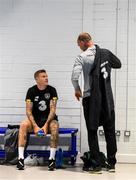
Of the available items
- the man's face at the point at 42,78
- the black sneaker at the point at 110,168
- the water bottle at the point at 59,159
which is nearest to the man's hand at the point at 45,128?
the water bottle at the point at 59,159

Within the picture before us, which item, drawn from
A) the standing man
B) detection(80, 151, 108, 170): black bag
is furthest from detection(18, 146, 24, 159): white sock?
the standing man

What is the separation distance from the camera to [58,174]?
4.66 metres

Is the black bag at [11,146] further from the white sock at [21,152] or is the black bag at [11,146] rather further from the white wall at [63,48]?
the white wall at [63,48]

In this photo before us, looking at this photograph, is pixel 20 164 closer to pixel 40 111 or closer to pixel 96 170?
pixel 40 111

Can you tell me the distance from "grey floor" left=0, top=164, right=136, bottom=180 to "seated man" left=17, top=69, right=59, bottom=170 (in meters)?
0.33

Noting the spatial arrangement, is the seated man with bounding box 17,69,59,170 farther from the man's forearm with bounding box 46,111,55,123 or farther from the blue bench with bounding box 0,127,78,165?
the blue bench with bounding box 0,127,78,165

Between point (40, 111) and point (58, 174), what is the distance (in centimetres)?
104

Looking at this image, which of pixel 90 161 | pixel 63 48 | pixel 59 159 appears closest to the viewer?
pixel 90 161

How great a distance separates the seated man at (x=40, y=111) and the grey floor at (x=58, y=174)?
0.33 meters

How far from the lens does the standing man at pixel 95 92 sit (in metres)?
4.73

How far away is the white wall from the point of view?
582cm

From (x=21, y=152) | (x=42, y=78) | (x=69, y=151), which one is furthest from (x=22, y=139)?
(x=42, y=78)

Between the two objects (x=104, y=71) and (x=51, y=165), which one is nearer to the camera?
(x=104, y=71)

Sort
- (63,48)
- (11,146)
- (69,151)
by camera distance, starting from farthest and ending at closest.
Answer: (63,48) → (69,151) → (11,146)
